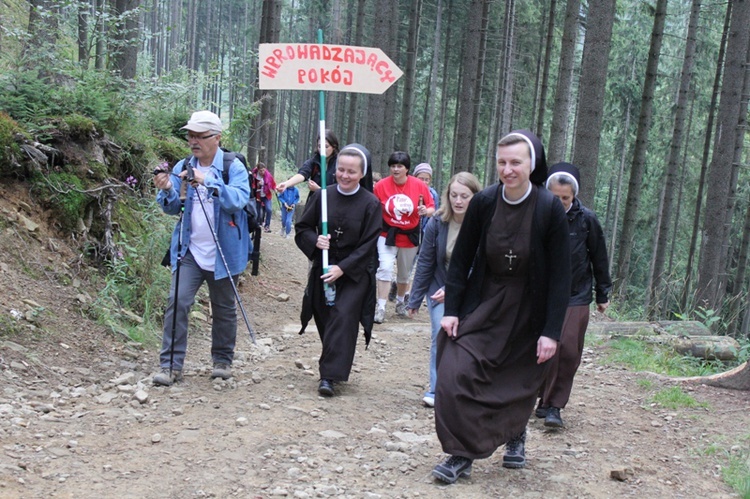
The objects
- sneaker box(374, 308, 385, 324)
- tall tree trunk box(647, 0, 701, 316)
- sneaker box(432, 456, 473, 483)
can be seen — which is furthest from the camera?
tall tree trunk box(647, 0, 701, 316)

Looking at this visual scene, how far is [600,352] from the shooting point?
8.62m

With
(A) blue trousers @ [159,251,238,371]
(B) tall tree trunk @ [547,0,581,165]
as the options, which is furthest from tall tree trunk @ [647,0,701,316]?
(A) blue trousers @ [159,251,238,371]

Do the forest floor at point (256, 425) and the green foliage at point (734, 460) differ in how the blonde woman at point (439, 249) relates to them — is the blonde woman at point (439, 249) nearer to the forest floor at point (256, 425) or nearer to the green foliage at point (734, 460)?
the forest floor at point (256, 425)

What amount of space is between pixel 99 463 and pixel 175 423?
0.82 meters

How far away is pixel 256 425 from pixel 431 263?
202 cm

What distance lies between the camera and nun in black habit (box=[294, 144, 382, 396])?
6020 millimetres

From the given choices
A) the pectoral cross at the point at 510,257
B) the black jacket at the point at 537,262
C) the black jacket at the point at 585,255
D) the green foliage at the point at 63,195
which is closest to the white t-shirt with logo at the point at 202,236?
the green foliage at the point at 63,195

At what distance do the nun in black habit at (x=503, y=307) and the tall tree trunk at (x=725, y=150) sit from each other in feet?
38.2

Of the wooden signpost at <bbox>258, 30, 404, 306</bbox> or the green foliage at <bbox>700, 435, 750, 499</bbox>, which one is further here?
the wooden signpost at <bbox>258, 30, 404, 306</bbox>

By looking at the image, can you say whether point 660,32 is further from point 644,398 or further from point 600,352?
point 644,398

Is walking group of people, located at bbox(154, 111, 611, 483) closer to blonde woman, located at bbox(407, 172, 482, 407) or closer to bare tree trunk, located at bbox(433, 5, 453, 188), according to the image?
blonde woman, located at bbox(407, 172, 482, 407)

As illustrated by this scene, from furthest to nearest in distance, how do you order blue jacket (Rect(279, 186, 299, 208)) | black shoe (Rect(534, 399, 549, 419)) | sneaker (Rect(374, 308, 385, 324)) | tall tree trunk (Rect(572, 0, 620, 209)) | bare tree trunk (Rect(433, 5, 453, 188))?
bare tree trunk (Rect(433, 5, 453, 188)) → blue jacket (Rect(279, 186, 299, 208)) → tall tree trunk (Rect(572, 0, 620, 209)) → sneaker (Rect(374, 308, 385, 324)) → black shoe (Rect(534, 399, 549, 419))

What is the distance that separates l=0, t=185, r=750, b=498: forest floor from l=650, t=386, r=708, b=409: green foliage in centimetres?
9

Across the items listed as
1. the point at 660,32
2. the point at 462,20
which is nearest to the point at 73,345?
the point at 660,32
